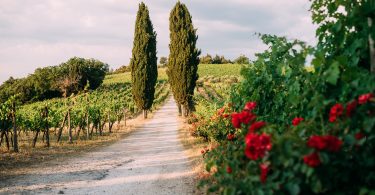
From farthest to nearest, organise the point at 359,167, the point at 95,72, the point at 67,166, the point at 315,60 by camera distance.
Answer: the point at 95,72 → the point at 67,166 → the point at 315,60 → the point at 359,167

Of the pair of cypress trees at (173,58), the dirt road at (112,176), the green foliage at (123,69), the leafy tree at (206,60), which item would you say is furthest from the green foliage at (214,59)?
the dirt road at (112,176)

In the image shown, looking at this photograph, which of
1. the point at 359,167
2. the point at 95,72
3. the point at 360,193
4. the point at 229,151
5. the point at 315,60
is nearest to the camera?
the point at 360,193

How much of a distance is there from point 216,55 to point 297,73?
3740 inches

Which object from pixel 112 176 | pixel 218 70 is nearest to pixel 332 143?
pixel 112 176

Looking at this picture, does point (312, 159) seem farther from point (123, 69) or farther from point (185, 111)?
point (123, 69)

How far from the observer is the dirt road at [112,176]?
898cm

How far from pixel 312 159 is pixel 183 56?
3181cm

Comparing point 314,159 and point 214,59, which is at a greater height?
point 214,59

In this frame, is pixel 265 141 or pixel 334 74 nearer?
pixel 265 141

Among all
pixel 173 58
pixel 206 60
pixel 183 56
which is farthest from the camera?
pixel 206 60

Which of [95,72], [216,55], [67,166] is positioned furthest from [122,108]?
[216,55]

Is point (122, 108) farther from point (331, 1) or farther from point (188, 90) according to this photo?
point (331, 1)

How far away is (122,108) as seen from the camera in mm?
34438

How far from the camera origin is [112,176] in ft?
35.4
